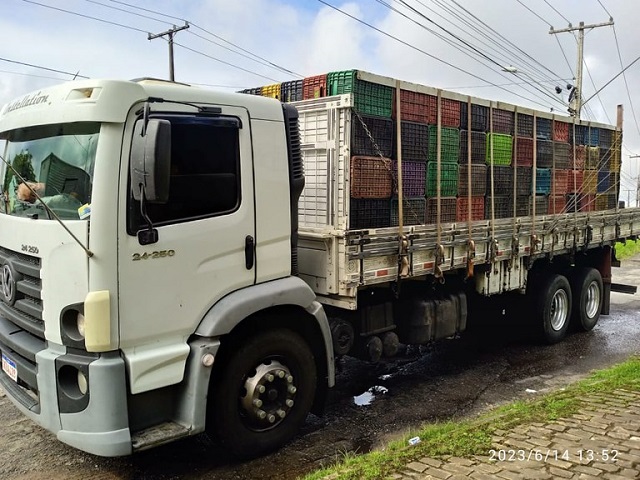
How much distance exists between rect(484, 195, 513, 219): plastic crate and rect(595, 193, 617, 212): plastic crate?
2741 millimetres

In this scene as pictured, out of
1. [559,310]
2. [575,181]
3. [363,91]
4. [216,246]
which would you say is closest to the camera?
[216,246]

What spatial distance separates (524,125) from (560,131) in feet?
3.43

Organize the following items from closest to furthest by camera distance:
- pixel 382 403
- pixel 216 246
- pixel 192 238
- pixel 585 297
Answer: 1. pixel 192 238
2. pixel 216 246
3. pixel 382 403
4. pixel 585 297

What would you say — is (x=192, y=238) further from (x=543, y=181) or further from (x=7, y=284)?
(x=543, y=181)

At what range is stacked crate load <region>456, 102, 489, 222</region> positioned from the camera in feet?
19.6

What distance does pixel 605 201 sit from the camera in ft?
29.2

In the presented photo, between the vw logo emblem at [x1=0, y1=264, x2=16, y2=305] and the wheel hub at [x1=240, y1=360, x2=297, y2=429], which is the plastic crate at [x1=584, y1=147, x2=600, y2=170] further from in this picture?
the vw logo emblem at [x1=0, y1=264, x2=16, y2=305]

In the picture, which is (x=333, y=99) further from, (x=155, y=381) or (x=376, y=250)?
(x=155, y=381)

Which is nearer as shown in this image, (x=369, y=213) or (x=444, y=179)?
(x=369, y=213)

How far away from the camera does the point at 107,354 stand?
3480 mm

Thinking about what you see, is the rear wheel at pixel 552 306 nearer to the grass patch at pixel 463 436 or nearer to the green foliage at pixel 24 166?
the grass patch at pixel 463 436

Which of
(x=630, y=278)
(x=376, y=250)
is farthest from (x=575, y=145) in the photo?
(x=630, y=278)

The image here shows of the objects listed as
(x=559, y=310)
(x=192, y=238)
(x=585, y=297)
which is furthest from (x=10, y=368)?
(x=585, y=297)

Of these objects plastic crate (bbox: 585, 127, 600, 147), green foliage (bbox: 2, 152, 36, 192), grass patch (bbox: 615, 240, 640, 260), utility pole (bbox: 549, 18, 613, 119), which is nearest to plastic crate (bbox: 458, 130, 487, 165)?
plastic crate (bbox: 585, 127, 600, 147)
